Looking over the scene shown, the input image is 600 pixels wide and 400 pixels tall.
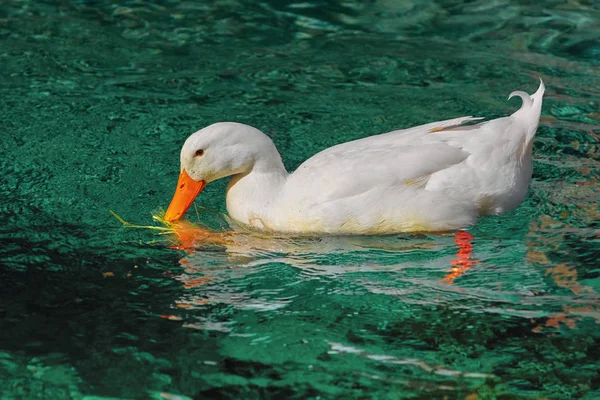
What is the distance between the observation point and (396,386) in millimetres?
4207

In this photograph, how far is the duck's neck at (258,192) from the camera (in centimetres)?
572

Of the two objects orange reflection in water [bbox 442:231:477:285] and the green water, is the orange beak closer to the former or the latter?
the green water

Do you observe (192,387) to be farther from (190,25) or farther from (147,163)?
(190,25)

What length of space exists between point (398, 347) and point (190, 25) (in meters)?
6.12

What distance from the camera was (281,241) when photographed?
221 inches

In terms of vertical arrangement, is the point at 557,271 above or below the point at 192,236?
above

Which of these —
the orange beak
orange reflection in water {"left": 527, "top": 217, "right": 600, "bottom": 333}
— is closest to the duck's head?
the orange beak

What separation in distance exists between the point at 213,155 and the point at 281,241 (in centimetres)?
70

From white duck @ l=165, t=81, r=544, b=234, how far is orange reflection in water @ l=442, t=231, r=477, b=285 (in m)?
0.09

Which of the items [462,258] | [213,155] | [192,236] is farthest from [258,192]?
[462,258]

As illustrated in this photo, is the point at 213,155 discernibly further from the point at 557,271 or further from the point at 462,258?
the point at 557,271

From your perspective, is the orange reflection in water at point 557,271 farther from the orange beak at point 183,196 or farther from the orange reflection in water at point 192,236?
the orange beak at point 183,196

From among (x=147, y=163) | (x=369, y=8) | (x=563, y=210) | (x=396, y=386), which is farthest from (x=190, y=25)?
(x=396, y=386)

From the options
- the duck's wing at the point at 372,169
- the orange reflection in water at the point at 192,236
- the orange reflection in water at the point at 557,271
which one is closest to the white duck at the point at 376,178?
the duck's wing at the point at 372,169
